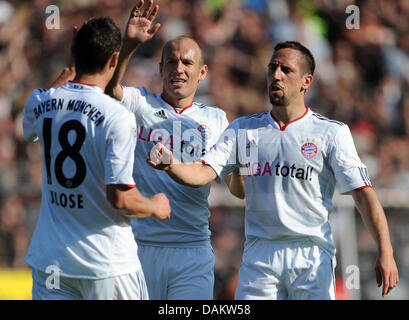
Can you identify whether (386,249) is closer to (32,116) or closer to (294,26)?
(32,116)

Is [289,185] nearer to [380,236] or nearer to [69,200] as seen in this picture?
[380,236]

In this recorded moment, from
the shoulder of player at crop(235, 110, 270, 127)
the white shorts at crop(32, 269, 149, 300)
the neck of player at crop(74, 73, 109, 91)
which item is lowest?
the white shorts at crop(32, 269, 149, 300)

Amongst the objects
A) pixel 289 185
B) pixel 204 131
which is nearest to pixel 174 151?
pixel 204 131

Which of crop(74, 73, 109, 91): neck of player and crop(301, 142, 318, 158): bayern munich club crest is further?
crop(301, 142, 318, 158): bayern munich club crest

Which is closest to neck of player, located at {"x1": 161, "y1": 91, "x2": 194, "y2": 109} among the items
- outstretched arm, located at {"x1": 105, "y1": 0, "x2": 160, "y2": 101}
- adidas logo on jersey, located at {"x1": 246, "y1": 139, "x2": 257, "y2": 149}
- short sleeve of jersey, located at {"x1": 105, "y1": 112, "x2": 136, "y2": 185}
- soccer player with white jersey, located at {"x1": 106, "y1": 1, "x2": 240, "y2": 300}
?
soccer player with white jersey, located at {"x1": 106, "y1": 1, "x2": 240, "y2": 300}

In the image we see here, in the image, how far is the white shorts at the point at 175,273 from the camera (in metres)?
5.39

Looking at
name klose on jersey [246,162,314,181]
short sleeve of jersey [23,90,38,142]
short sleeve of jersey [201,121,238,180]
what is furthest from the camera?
short sleeve of jersey [201,121,238,180]

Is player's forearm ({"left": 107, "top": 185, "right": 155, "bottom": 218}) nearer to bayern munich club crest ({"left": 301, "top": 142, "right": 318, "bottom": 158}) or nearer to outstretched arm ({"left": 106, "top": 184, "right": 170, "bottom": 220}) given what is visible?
outstretched arm ({"left": 106, "top": 184, "right": 170, "bottom": 220})

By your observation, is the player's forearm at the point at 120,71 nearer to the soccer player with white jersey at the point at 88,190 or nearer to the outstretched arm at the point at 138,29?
the outstretched arm at the point at 138,29

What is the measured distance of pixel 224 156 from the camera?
5.10 metres

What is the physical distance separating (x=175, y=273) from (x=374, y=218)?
67.6 inches

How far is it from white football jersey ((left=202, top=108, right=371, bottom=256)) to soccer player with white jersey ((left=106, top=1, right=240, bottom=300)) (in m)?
0.46

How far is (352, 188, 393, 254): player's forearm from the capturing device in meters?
4.67

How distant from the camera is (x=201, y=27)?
12.1m
